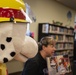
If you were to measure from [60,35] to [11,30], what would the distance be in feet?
20.6

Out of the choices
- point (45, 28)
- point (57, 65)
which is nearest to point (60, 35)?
point (45, 28)

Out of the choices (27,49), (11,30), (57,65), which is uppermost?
(11,30)

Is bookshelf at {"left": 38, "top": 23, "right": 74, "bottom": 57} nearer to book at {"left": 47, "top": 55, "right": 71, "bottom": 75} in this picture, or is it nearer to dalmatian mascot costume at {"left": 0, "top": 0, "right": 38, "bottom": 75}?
book at {"left": 47, "top": 55, "right": 71, "bottom": 75}

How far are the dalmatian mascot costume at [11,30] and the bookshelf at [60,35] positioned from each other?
5.00 m

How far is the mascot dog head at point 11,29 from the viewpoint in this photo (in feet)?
2.84

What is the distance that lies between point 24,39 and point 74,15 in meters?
8.19

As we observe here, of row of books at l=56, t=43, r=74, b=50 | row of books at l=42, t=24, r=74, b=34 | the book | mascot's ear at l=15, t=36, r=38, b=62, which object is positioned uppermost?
row of books at l=42, t=24, r=74, b=34

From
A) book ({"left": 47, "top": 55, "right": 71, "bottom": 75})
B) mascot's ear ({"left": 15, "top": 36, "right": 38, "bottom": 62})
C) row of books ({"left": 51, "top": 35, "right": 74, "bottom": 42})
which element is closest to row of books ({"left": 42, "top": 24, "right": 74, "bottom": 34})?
row of books ({"left": 51, "top": 35, "right": 74, "bottom": 42})

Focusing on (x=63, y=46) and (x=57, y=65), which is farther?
(x=63, y=46)

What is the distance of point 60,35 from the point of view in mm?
7074

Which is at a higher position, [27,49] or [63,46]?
[27,49]

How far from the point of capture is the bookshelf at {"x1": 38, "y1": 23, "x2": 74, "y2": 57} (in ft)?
19.7

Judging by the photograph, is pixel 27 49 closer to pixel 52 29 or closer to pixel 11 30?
pixel 11 30

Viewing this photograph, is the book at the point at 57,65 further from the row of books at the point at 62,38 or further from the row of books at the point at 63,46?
the row of books at the point at 63,46
